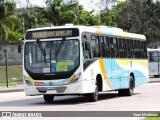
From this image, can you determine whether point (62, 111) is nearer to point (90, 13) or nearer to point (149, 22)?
point (149, 22)

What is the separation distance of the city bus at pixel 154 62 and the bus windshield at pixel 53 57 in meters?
29.7

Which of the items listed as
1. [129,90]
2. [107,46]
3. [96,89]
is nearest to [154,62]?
[129,90]

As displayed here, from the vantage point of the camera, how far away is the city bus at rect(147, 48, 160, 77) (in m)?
49.6

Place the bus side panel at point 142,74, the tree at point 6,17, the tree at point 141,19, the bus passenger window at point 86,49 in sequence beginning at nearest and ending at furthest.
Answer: the bus passenger window at point 86,49 → the bus side panel at point 142,74 → the tree at point 6,17 → the tree at point 141,19

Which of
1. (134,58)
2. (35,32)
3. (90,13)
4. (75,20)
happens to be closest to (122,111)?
(35,32)

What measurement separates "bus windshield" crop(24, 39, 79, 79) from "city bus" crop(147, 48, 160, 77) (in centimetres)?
2971

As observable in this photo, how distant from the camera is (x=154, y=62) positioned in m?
50.0

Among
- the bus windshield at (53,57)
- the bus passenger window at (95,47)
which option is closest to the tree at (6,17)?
the bus passenger window at (95,47)

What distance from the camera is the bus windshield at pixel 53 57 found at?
2020 cm

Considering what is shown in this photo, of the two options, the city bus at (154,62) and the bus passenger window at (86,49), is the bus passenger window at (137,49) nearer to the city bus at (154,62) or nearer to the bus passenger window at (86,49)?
the bus passenger window at (86,49)

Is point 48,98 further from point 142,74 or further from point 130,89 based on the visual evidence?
point 142,74

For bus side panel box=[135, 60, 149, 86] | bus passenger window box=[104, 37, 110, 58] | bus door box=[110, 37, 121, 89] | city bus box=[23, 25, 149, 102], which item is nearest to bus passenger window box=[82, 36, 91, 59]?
city bus box=[23, 25, 149, 102]

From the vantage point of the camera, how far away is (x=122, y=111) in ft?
54.6

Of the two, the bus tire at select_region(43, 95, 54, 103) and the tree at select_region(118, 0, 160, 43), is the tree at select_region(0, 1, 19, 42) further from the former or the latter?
the bus tire at select_region(43, 95, 54, 103)
